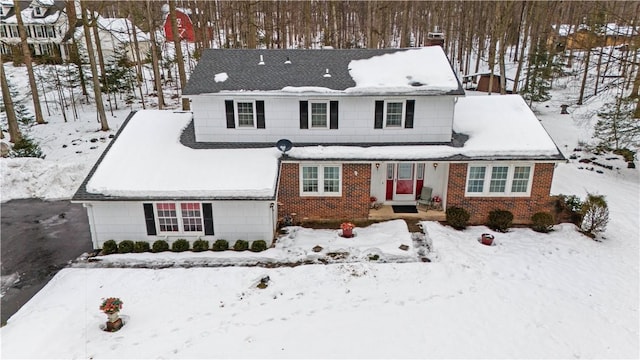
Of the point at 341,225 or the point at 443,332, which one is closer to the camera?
the point at 443,332

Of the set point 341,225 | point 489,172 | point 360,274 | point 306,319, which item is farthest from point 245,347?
point 489,172

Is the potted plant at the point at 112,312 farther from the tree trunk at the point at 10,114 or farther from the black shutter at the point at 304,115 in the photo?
the tree trunk at the point at 10,114

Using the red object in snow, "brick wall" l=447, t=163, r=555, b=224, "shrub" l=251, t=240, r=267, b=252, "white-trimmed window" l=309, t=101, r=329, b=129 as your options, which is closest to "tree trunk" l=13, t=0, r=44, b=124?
"white-trimmed window" l=309, t=101, r=329, b=129

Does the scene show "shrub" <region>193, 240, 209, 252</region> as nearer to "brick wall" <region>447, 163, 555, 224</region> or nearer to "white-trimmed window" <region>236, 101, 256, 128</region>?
"white-trimmed window" <region>236, 101, 256, 128</region>

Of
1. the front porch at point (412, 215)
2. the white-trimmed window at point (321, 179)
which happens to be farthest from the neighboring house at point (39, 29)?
the front porch at point (412, 215)

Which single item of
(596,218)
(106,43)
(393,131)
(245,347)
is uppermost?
(106,43)

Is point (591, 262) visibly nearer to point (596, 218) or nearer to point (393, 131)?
point (596, 218)

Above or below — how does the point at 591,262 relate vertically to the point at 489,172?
below
